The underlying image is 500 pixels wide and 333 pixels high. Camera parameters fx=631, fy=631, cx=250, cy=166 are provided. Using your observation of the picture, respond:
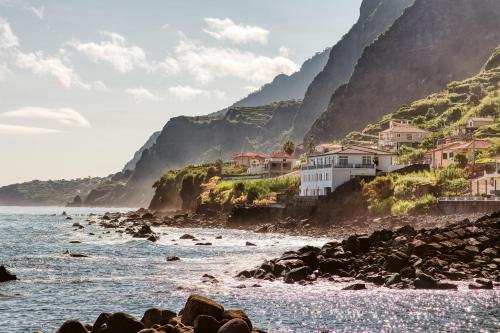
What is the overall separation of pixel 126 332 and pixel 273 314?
1110cm

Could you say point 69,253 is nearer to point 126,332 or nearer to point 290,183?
point 126,332

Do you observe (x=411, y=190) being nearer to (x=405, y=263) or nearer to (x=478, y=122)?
(x=405, y=263)

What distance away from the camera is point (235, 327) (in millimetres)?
22828

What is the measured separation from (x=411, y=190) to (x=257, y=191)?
54614 mm

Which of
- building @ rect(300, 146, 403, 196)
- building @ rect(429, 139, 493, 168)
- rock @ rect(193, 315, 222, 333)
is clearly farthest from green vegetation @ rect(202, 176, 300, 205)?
rock @ rect(193, 315, 222, 333)

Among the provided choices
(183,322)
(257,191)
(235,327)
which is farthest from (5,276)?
(257,191)

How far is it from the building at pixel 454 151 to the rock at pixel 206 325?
101 m

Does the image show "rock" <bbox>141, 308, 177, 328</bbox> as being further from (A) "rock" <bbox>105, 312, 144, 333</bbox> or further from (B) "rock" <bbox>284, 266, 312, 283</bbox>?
(B) "rock" <bbox>284, 266, 312, 283</bbox>

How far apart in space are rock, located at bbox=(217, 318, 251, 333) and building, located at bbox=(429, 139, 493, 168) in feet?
331

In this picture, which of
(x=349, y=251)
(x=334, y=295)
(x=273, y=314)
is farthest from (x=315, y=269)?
(x=273, y=314)

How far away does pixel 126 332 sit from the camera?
2436 centimetres

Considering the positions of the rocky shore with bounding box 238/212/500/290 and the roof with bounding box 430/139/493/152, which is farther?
the roof with bounding box 430/139/493/152

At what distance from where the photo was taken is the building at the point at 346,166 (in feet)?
366

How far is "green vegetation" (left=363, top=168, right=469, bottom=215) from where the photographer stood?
91.1 metres
